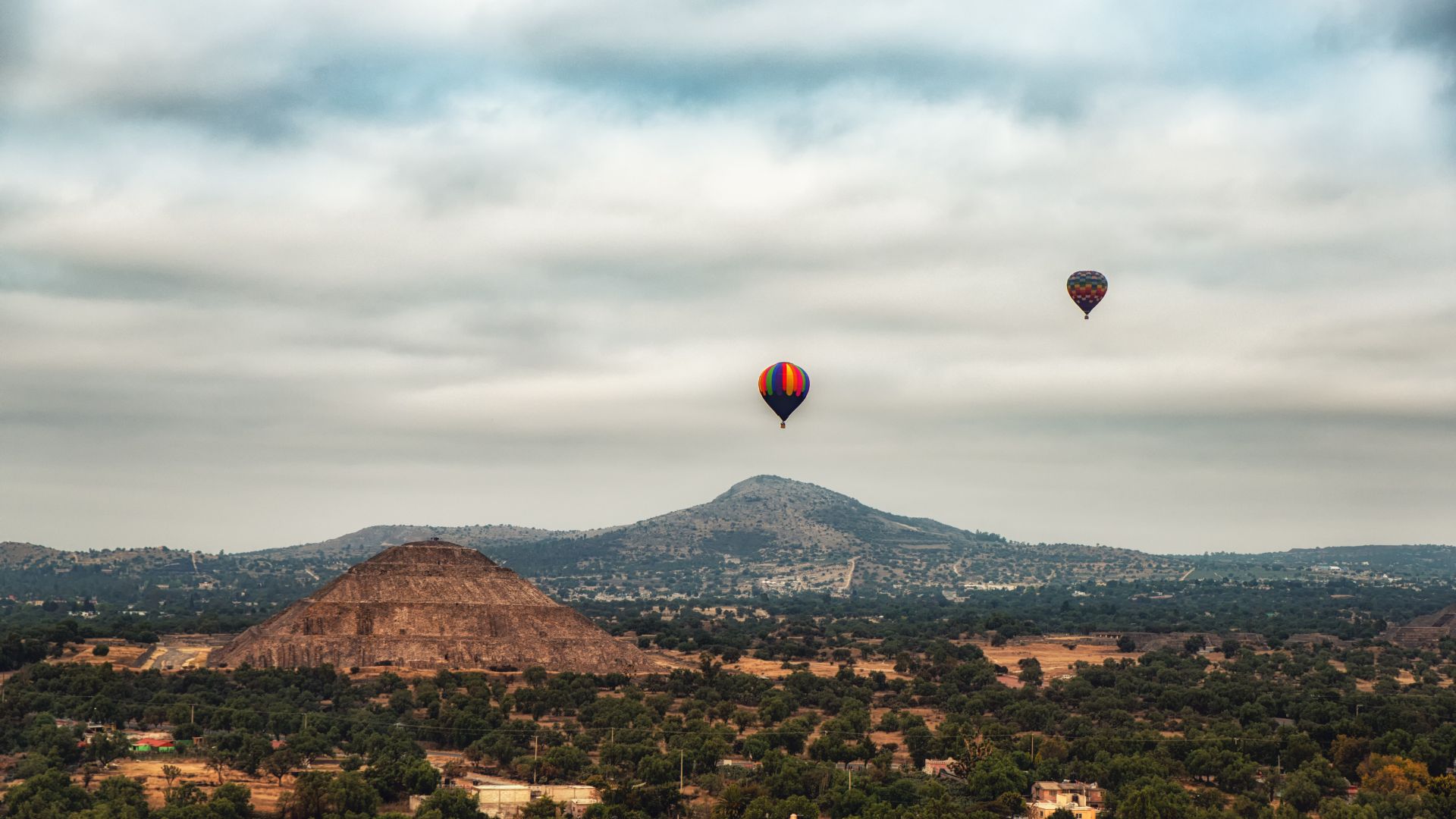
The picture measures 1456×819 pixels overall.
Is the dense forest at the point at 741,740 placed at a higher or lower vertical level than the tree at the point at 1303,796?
higher

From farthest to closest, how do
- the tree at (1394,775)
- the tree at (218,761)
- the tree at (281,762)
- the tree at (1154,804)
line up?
the tree at (218,761) < the tree at (281,762) < the tree at (1394,775) < the tree at (1154,804)

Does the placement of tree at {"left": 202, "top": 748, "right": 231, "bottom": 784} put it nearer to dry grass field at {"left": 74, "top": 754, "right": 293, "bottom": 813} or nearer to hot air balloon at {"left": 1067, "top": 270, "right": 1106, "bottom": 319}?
dry grass field at {"left": 74, "top": 754, "right": 293, "bottom": 813}

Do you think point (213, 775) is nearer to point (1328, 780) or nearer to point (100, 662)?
point (100, 662)

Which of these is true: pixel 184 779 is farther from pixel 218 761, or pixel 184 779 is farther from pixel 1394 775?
pixel 1394 775

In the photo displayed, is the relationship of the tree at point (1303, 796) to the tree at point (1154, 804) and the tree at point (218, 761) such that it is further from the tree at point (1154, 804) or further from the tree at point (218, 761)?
the tree at point (218, 761)

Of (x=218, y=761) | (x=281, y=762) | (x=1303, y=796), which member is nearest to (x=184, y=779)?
(x=218, y=761)

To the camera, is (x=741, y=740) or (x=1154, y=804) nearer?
(x=1154, y=804)

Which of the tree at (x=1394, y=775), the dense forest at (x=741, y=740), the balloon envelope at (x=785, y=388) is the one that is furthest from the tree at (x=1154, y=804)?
the balloon envelope at (x=785, y=388)
